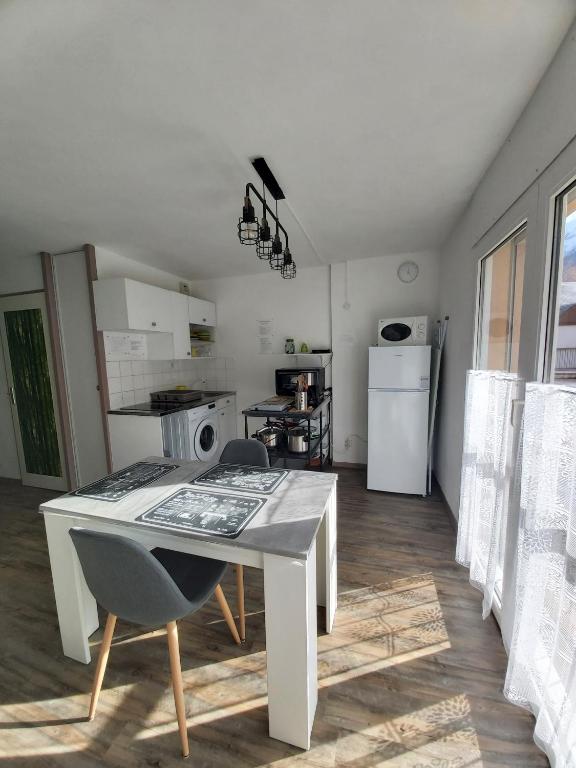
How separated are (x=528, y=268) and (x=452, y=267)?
4.82ft

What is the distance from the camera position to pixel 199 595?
3.88 ft

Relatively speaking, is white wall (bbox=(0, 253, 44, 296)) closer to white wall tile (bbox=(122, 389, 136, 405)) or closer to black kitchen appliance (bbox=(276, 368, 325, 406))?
white wall tile (bbox=(122, 389, 136, 405))

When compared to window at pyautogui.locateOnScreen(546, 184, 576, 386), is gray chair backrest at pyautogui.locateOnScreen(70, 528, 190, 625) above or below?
below

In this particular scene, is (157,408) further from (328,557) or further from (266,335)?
(328,557)

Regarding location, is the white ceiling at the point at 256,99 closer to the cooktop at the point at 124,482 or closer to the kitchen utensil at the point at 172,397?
the cooktop at the point at 124,482

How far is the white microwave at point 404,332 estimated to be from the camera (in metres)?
2.85

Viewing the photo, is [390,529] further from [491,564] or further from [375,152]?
[375,152]

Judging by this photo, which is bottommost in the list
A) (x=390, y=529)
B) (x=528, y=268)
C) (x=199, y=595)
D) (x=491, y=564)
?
(x=390, y=529)

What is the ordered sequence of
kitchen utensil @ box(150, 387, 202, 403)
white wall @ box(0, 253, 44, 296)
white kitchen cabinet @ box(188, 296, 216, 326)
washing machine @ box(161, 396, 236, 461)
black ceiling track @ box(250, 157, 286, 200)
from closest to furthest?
black ceiling track @ box(250, 157, 286, 200) < washing machine @ box(161, 396, 236, 461) < white wall @ box(0, 253, 44, 296) < kitchen utensil @ box(150, 387, 202, 403) < white kitchen cabinet @ box(188, 296, 216, 326)

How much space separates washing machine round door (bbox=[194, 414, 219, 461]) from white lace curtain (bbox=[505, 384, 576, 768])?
2746 mm

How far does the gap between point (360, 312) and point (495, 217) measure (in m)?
1.86

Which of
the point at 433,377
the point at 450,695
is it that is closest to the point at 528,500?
the point at 450,695

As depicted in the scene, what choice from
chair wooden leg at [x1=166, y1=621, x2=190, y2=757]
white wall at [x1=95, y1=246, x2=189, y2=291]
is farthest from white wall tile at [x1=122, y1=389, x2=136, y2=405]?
chair wooden leg at [x1=166, y1=621, x2=190, y2=757]

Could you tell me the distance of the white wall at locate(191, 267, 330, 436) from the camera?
11.9 ft
